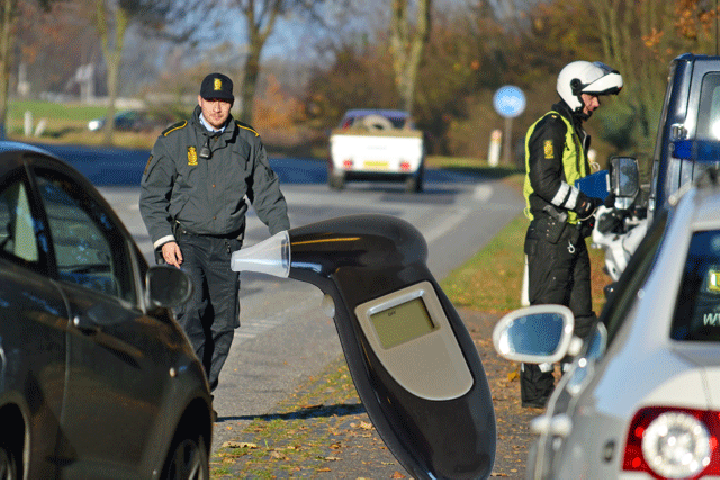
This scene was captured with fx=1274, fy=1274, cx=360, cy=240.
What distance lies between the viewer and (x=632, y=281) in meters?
3.42

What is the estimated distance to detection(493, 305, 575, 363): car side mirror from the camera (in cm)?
356

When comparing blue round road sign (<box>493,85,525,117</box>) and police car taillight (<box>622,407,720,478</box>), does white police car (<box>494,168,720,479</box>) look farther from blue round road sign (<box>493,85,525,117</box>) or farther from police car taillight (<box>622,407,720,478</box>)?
blue round road sign (<box>493,85,525,117</box>)

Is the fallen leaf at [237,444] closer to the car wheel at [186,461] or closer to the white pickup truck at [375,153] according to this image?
the car wheel at [186,461]

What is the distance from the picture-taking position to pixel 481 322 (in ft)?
37.5

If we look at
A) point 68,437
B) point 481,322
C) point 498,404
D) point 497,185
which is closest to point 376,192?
point 497,185

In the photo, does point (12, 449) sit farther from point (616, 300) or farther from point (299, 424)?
point (299, 424)

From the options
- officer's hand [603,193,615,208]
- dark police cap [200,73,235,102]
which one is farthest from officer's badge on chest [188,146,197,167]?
officer's hand [603,193,615,208]

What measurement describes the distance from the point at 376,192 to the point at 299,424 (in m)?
22.9

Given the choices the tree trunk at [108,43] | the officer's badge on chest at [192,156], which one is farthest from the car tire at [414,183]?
the tree trunk at [108,43]

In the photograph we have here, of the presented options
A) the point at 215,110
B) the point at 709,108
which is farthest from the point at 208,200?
the point at 709,108

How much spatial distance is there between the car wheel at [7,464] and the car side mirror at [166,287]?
3.58 feet

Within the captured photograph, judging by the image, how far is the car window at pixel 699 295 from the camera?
3141 millimetres

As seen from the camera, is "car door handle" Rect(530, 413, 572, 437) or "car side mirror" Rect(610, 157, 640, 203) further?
"car side mirror" Rect(610, 157, 640, 203)

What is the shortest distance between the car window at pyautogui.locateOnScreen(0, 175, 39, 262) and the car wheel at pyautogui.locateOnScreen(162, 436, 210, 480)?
0.94 metres
